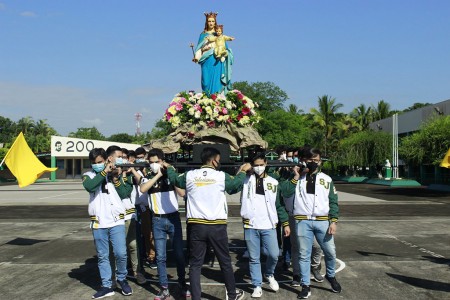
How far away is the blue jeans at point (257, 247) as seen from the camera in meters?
5.65

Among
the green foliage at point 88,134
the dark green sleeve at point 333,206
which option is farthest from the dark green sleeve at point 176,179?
the green foliage at point 88,134

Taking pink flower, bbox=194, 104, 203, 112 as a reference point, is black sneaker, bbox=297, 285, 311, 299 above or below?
below

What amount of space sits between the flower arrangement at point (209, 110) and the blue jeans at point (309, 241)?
3853 mm

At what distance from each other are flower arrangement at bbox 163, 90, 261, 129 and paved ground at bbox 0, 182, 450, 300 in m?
2.72

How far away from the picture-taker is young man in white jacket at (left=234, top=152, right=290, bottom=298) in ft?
18.6

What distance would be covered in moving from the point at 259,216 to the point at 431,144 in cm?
2475

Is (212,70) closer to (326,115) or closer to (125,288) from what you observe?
(125,288)

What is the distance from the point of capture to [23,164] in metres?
8.75

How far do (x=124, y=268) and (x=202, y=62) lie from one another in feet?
29.4

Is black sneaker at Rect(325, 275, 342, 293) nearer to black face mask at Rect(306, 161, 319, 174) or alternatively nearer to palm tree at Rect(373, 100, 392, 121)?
black face mask at Rect(306, 161, 319, 174)

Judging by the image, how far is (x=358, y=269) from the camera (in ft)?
23.7

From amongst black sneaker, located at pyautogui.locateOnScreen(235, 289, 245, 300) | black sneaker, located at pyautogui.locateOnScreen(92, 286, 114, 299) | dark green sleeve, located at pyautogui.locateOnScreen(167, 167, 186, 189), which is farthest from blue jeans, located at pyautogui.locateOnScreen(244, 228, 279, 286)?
black sneaker, located at pyautogui.locateOnScreen(92, 286, 114, 299)

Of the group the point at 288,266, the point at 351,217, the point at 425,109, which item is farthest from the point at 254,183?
the point at 425,109

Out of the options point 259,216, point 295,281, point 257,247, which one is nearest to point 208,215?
point 259,216
